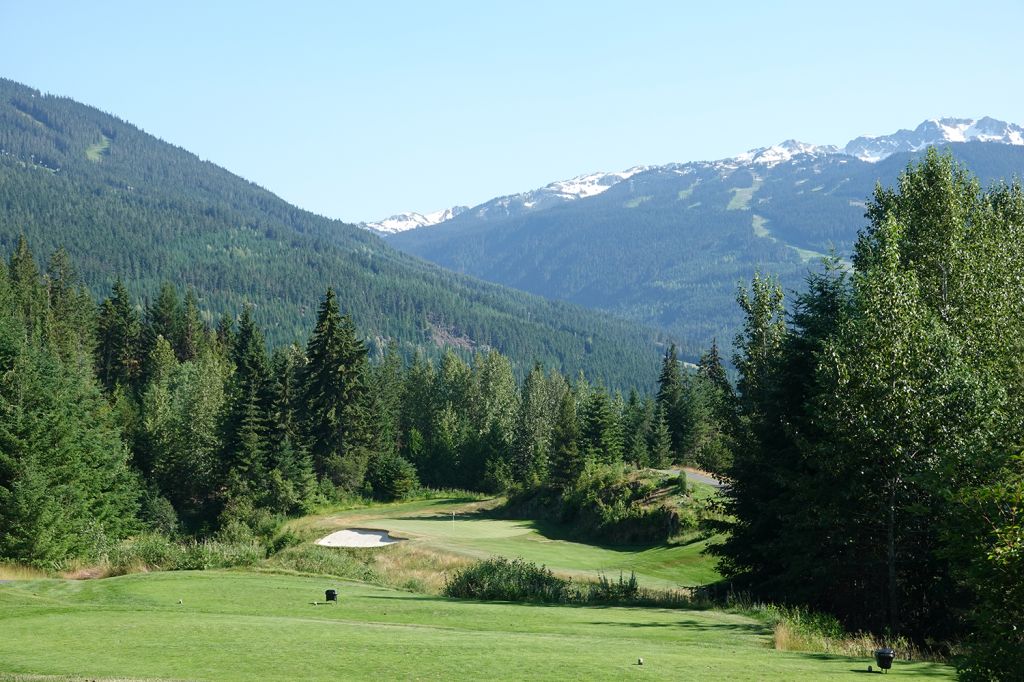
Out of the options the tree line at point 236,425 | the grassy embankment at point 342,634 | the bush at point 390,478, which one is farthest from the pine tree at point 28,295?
the grassy embankment at point 342,634

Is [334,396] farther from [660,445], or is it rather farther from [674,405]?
[674,405]

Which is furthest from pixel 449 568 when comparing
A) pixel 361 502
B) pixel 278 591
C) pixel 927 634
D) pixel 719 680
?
pixel 361 502

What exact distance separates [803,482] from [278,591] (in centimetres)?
1776

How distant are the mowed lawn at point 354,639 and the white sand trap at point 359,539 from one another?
876 inches

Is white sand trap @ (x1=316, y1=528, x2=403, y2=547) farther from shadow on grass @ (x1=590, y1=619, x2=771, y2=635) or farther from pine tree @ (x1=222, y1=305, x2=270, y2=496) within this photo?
shadow on grass @ (x1=590, y1=619, x2=771, y2=635)

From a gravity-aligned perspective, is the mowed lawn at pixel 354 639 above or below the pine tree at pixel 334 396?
below

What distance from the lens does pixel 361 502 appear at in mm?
87312

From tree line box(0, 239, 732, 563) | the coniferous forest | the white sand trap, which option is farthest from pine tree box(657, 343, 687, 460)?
the white sand trap

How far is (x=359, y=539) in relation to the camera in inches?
2090

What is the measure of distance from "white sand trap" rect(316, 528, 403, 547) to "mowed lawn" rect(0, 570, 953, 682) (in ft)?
73.0

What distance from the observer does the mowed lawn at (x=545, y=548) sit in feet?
145

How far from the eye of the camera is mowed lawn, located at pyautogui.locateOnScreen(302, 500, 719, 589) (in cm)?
4412

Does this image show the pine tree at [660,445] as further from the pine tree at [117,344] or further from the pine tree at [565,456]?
the pine tree at [117,344]

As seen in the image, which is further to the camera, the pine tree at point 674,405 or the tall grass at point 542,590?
the pine tree at point 674,405
